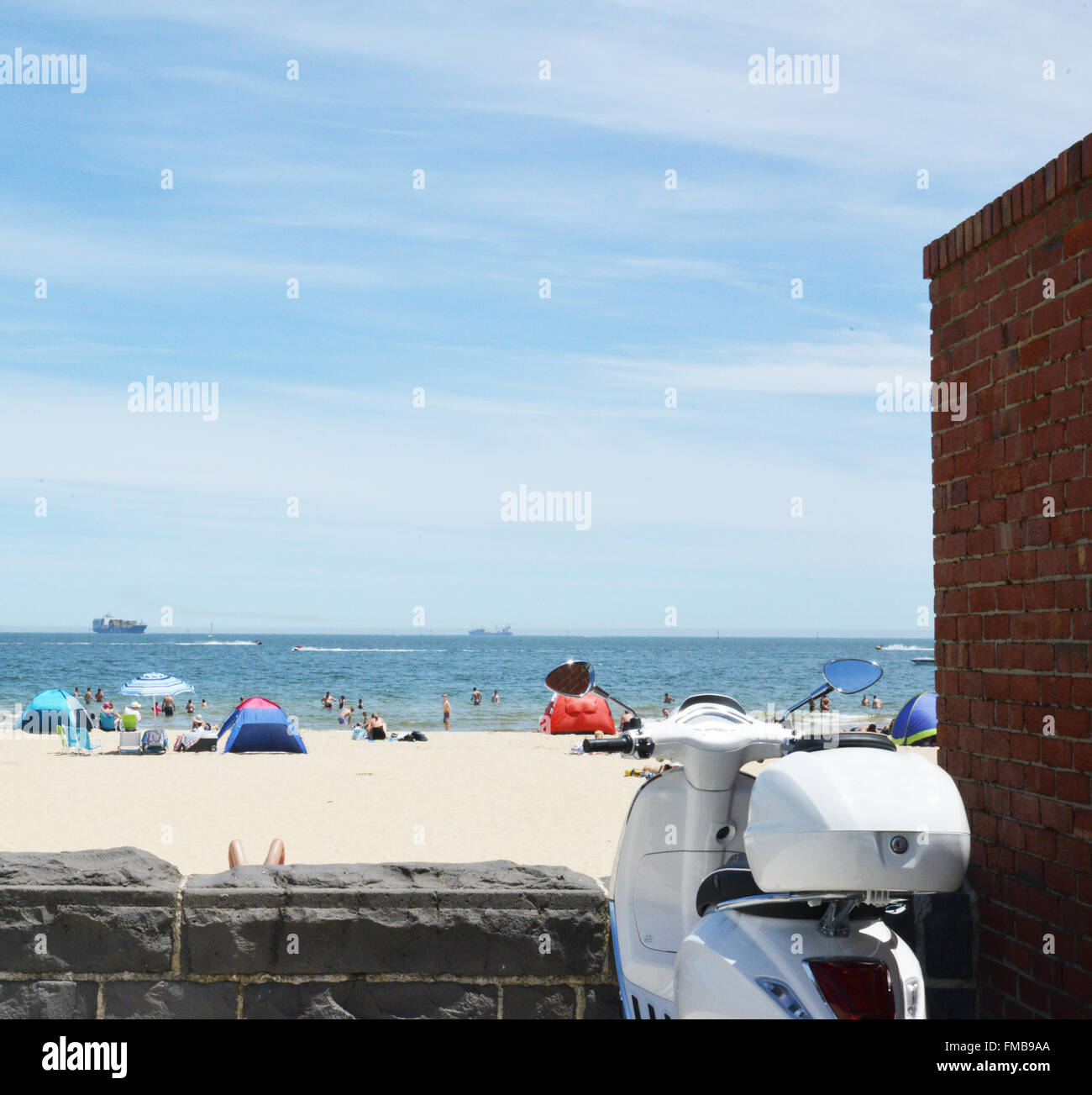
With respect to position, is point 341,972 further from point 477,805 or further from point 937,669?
point 477,805

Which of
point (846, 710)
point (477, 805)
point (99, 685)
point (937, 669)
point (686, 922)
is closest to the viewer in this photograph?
point (686, 922)

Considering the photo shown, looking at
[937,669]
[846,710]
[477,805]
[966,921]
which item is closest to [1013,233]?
[937,669]

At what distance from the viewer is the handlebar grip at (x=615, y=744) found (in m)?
2.94

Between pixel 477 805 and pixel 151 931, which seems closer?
pixel 151 931

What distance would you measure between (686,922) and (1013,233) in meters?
2.21

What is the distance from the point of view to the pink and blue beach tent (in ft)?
78.7

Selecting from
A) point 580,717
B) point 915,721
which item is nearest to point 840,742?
point 915,721

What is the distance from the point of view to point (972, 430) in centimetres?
369

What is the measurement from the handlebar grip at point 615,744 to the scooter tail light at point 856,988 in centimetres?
86

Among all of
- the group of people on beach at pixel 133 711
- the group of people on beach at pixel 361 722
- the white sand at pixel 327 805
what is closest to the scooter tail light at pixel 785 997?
the white sand at pixel 327 805

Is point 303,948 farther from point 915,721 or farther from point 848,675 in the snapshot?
point 915,721

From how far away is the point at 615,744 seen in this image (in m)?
2.97

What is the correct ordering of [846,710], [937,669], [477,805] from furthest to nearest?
1. [846,710]
2. [477,805]
3. [937,669]

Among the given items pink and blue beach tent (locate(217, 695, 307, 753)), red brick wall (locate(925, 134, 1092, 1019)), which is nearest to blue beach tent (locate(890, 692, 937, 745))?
pink and blue beach tent (locate(217, 695, 307, 753))
